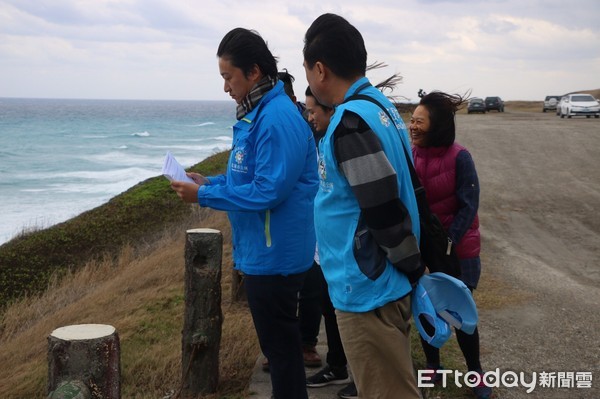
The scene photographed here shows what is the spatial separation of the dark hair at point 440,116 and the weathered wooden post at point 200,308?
5.19 ft

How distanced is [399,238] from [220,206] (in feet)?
3.62

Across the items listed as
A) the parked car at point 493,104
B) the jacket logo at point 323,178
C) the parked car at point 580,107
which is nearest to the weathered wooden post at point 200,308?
the jacket logo at point 323,178

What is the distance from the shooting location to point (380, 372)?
2.79 m

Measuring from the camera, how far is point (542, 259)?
9.21 m

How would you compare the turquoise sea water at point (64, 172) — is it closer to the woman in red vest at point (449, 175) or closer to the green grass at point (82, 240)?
the green grass at point (82, 240)

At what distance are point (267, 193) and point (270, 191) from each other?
2cm

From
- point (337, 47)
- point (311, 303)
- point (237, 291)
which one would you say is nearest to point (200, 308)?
point (311, 303)

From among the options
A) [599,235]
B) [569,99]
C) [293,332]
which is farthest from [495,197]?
[569,99]

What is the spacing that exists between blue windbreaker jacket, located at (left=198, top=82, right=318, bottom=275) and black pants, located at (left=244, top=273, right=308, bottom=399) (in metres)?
0.08

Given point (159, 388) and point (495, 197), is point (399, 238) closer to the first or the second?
point (159, 388)

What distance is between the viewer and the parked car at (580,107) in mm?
35219

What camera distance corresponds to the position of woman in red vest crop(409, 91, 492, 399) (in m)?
4.33

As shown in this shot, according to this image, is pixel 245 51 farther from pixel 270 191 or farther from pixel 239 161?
pixel 270 191

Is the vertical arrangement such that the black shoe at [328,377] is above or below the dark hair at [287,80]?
below
